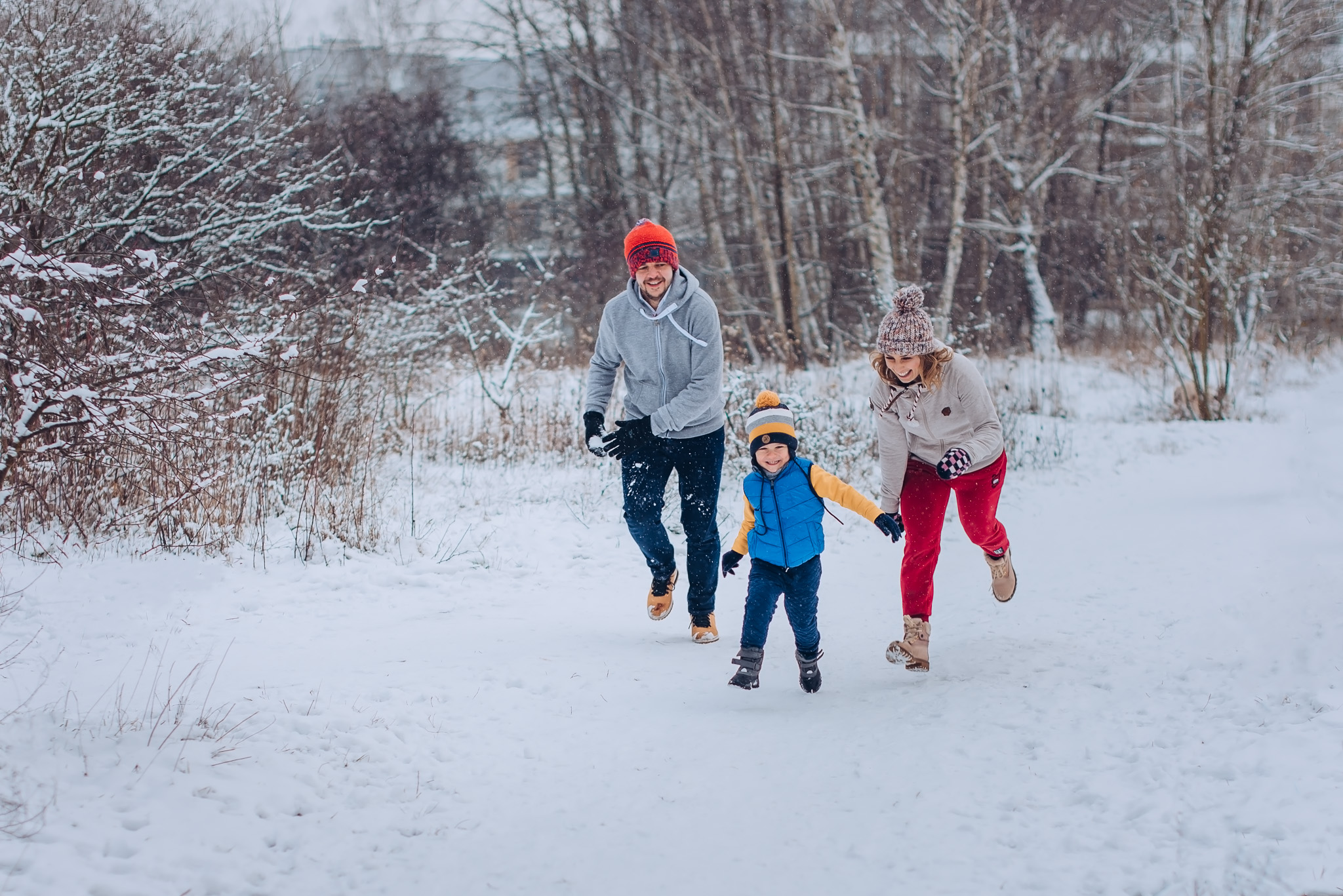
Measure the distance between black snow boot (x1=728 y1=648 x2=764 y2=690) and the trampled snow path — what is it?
0.20 feet

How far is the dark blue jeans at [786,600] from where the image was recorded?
364 centimetres

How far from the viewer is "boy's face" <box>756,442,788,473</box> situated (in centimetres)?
360

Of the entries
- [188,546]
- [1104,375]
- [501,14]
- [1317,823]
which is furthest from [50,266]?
[501,14]

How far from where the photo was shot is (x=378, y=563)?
17.1 ft

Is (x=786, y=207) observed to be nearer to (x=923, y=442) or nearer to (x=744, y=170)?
(x=744, y=170)

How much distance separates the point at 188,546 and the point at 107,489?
72cm

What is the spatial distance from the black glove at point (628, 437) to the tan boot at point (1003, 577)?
178 cm

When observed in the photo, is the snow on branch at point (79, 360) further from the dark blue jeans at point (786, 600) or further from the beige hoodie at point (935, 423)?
the beige hoodie at point (935, 423)

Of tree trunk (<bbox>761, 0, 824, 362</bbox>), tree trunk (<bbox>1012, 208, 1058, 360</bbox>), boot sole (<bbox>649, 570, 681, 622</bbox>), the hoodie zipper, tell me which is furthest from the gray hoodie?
tree trunk (<bbox>1012, 208, 1058, 360</bbox>)

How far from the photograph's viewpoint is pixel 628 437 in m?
4.25

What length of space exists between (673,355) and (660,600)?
132 centimetres

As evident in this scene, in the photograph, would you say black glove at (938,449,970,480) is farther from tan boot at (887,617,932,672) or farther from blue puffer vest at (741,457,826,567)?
tan boot at (887,617,932,672)

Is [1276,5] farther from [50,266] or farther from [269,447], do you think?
[50,266]

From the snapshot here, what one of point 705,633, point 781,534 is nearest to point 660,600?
point 705,633
